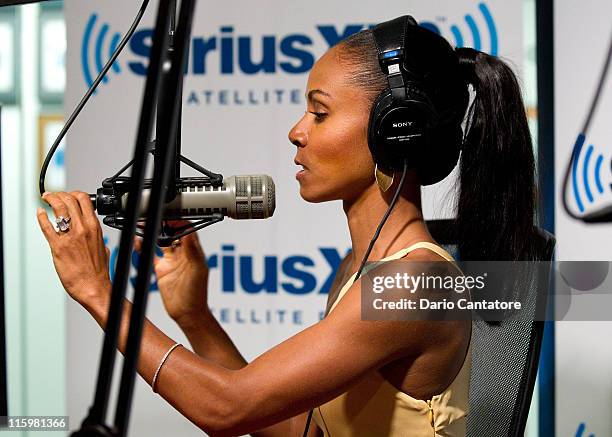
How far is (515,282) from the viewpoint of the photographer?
1.25 m

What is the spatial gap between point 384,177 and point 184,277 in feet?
1.23

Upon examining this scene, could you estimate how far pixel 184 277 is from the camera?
1338 mm

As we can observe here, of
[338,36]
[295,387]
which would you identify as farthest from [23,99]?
[295,387]

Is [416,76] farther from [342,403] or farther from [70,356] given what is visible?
[70,356]

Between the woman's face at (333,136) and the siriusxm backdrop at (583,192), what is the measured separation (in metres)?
0.89

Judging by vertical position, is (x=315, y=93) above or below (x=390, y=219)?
above

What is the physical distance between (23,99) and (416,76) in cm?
151

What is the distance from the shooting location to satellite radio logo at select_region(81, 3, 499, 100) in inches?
82.3

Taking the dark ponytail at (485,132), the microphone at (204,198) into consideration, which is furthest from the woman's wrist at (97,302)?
the dark ponytail at (485,132)

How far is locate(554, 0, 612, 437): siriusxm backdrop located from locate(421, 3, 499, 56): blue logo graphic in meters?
0.15

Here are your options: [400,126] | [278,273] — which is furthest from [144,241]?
[278,273]

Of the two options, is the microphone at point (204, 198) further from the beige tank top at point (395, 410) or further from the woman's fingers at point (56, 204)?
the beige tank top at point (395, 410)

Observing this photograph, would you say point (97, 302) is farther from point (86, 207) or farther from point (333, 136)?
point (333, 136)

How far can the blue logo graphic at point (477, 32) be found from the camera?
1.99 meters
